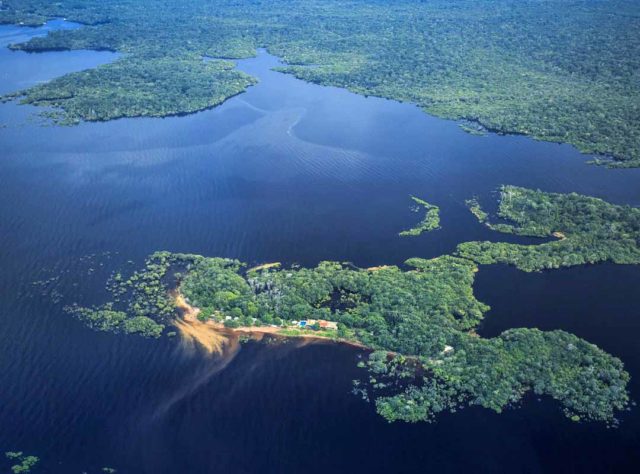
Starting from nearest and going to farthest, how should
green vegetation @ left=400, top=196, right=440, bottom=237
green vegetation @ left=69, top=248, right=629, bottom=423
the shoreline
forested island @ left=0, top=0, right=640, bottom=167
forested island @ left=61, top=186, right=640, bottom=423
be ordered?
green vegetation @ left=69, top=248, right=629, bottom=423 < forested island @ left=61, top=186, right=640, bottom=423 < the shoreline < green vegetation @ left=400, top=196, right=440, bottom=237 < forested island @ left=0, top=0, right=640, bottom=167

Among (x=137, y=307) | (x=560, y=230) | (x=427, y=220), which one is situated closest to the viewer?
(x=137, y=307)

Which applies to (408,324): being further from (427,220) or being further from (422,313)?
(427,220)

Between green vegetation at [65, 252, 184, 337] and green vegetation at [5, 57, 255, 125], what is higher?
green vegetation at [5, 57, 255, 125]

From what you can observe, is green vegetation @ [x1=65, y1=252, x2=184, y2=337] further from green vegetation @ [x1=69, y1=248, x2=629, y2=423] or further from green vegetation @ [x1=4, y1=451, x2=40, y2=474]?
green vegetation @ [x1=4, y1=451, x2=40, y2=474]

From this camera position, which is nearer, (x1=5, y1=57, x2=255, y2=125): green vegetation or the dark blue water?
the dark blue water

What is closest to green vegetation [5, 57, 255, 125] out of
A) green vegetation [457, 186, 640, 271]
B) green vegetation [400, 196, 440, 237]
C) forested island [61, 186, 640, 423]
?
forested island [61, 186, 640, 423]

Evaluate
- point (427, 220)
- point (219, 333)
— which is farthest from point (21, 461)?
point (427, 220)

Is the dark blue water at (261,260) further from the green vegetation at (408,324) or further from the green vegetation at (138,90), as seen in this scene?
the green vegetation at (138,90)
